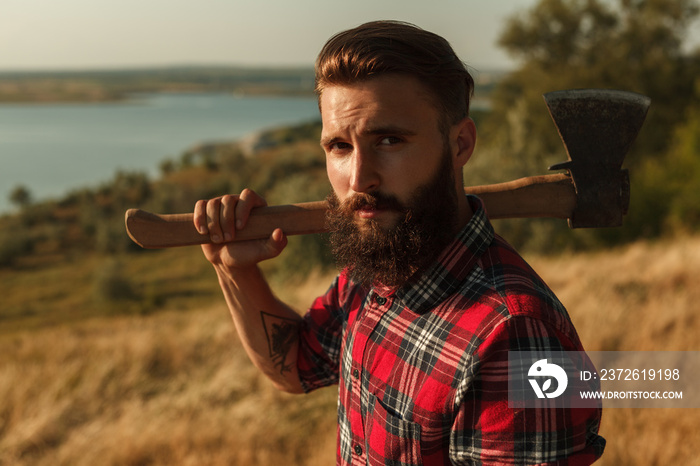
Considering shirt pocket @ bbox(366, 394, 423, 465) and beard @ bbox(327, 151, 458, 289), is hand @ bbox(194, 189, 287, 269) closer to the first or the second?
beard @ bbox(327, 151, 458, 289)

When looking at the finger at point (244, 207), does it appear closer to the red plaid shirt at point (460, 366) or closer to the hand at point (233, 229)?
the hand at point (233, 229)

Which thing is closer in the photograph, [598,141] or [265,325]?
[598,141]

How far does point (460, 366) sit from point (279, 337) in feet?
3.20

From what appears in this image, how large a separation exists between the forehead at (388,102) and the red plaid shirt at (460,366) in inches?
14.0

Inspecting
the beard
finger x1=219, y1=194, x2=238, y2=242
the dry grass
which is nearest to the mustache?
the beard

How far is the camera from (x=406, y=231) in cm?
165

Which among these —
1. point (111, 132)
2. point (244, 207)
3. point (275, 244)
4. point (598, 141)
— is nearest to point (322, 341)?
point (275, 244)

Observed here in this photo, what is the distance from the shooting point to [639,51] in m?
34.6

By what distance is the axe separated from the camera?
2025mm

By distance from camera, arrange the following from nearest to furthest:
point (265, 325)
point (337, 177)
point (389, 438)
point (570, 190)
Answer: point (389, 438) → point (337, 177) → point (570, 190) → point (265, 325)

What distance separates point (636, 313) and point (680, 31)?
115 feet

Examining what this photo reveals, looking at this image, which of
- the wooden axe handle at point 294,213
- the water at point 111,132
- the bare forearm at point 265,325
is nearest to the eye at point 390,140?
the wooden axe handle at point 294,213

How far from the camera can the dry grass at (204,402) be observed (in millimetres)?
4340

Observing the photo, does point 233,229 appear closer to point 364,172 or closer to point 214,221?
point 214,221
